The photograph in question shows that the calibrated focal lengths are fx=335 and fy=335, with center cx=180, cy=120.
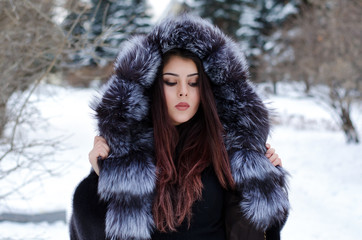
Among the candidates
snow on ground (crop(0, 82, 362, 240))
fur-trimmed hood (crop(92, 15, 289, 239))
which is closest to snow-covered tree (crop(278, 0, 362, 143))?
snow on ground (crop(0, 82, 362, 240))

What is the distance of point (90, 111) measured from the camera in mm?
10367

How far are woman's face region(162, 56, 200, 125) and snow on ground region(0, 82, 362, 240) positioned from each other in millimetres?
494

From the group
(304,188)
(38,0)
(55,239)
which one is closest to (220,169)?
(55,239)

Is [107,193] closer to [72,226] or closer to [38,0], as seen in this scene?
[72,226]

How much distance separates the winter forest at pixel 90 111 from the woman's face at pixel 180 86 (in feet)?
1.43

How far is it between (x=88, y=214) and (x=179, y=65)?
3.20 ft

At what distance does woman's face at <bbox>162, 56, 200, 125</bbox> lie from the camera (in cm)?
191

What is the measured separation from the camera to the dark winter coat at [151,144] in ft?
5.97

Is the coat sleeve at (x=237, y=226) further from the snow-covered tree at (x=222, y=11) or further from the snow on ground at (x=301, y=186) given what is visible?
the snow-covered tree at (x=222, y=11)

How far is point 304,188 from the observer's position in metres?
6.98

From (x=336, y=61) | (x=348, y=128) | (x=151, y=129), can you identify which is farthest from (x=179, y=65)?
(x=348, y=128)

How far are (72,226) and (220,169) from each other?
0.96m

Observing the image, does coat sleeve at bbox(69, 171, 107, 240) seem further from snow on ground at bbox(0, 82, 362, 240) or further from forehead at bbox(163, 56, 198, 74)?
forehead at bbox(163, 56, 198, 74)

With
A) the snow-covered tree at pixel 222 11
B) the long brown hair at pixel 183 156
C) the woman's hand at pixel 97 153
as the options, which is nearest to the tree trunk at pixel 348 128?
the long brown hair at pixel 183 156
